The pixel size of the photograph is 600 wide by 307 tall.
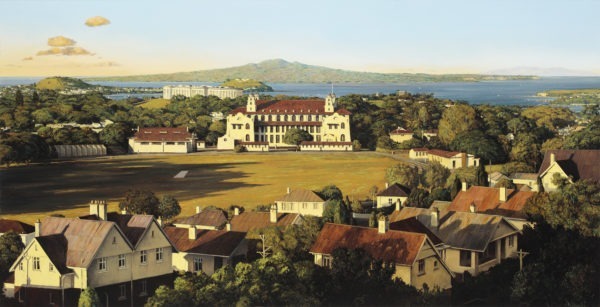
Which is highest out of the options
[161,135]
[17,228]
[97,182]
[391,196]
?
[161,135]

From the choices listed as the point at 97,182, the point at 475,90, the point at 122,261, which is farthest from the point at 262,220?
the point at 475,90

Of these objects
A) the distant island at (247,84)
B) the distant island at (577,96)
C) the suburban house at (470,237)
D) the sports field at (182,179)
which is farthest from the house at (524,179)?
the distant island at (577,96)

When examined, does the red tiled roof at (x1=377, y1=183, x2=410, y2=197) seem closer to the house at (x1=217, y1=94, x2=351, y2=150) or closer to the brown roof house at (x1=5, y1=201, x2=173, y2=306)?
the brown roof house at (x1=5, y1=201, x2=173, y2=306)

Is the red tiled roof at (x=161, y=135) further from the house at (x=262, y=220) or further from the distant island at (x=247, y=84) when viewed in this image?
the house at (x=262, y=220)

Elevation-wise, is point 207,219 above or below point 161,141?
below

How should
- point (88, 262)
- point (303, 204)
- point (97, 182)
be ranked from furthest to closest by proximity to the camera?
point (97, 182) → point (303, 204) → point (88, 262)

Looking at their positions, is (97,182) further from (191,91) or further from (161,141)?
(191,91)

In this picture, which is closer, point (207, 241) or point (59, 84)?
point (207, 241)

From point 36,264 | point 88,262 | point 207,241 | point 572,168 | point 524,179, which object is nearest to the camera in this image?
point 88,262
